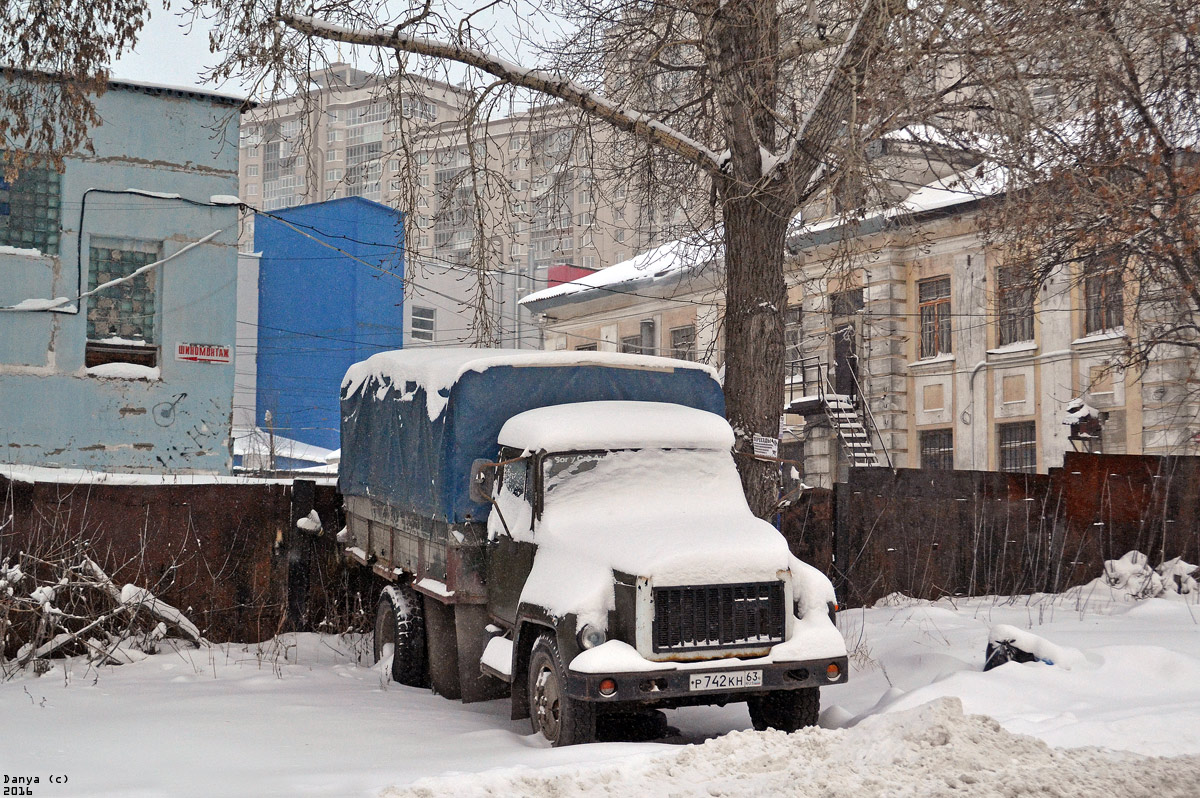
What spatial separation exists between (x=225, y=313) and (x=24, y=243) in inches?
131

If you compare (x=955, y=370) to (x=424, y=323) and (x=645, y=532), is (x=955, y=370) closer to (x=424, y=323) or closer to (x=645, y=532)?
(x=645, y=532)

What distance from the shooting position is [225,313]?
20.1 meters

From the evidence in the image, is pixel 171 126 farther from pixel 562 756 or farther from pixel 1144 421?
pixel 1144 421

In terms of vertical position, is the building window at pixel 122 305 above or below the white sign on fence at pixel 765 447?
above

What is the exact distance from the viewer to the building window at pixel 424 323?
163 ft

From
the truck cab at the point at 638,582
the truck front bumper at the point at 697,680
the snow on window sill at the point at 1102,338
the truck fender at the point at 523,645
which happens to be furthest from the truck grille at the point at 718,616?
the snow on window sill at the point at 1102,338

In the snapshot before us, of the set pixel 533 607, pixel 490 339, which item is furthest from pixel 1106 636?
pixel 490 339

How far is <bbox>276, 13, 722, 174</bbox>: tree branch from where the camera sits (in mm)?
10438

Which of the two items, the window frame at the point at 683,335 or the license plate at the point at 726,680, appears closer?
the license plate at the point at 726,680

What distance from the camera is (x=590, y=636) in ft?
23.5

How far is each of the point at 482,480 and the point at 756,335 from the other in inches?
135

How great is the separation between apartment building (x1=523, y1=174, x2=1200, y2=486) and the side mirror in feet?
47.9

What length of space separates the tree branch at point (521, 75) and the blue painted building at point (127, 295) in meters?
8.32

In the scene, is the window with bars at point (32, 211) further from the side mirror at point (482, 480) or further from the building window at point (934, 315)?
the building window at point (934, 315)
